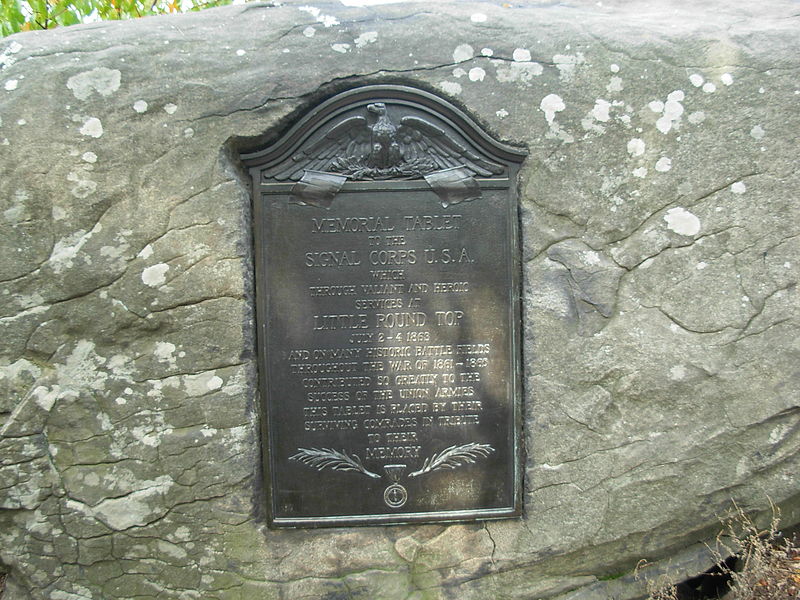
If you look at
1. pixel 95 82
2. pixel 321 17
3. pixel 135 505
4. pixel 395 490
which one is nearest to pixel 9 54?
pixel 95 82

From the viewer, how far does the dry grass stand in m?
2.15

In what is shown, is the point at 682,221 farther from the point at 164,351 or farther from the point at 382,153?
the point at 164,351

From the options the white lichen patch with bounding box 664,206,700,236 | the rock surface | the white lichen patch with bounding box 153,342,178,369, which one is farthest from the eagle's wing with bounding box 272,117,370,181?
the white lichen patch with bounding box 664,206,700,236

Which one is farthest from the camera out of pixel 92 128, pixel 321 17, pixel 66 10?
pixel 66 10

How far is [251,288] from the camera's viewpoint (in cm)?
219

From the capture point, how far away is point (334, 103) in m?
2.15

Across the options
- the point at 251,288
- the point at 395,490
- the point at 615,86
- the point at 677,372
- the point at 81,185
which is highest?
the point at 615,86

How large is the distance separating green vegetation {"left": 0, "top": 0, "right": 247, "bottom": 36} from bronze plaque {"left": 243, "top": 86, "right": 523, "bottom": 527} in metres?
2.67

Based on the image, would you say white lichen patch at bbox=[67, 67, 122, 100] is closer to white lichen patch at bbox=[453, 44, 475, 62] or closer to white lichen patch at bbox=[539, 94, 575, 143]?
white lichen patch at bbox=[453, 44, 475, 62]

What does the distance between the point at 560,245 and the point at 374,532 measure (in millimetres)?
1389

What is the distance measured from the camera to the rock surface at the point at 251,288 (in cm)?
212

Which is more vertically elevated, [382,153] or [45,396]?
[382,153]

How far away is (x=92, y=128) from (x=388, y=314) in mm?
1324

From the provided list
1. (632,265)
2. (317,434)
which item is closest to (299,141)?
(317,434)
